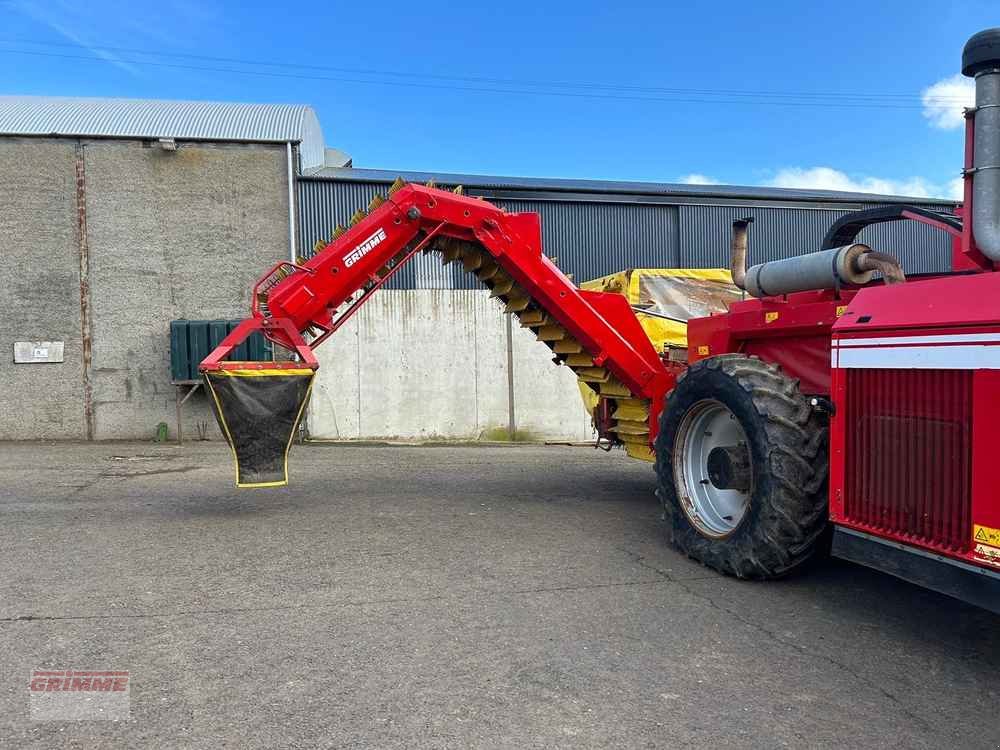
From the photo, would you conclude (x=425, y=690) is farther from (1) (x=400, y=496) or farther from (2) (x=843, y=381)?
(1) (x=400, y=496)

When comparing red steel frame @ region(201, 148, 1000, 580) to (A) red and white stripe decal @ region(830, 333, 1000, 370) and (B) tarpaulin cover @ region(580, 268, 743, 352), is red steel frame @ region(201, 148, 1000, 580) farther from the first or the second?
(B) tarpaulin cover @ region(580, 268, 743, 352)

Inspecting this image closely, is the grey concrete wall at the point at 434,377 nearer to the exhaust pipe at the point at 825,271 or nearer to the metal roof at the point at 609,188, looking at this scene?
the metal roof at the point at 609,188

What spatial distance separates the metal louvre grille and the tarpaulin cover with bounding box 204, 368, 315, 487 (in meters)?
4.23

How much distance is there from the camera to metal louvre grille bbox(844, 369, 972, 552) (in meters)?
3.49

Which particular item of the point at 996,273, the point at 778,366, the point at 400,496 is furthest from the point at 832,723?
the point at 400,496

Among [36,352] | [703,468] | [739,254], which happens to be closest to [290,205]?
[36,352]

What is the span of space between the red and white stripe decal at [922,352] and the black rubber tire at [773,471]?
1.68ft

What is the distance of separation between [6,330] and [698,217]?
12.8 metres

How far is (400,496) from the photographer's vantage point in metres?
8.09

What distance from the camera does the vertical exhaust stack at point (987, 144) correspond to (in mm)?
3709

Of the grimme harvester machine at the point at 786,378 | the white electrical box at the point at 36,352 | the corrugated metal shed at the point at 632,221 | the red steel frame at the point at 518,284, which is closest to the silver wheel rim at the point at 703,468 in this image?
the grimme harvester machine at the point at 786,378

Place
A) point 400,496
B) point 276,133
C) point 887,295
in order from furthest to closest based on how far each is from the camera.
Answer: point 276,133
point 400,496
point 887,295

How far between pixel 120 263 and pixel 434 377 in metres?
5.72

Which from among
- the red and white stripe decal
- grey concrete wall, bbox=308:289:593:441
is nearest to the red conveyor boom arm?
the red and white stripe decal
